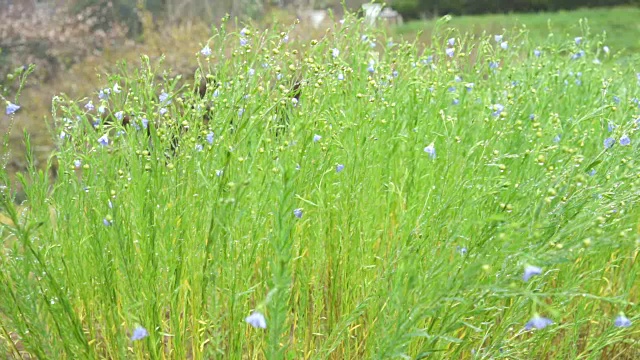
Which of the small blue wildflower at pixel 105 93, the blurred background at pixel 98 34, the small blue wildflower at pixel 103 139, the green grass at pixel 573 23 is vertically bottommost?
the green grass at pixel 573 23

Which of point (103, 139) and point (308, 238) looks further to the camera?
point (308, 238)

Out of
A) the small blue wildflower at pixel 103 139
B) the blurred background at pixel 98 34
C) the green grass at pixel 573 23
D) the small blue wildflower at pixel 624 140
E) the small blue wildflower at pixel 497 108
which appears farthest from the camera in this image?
the green grass at pixel 573 23

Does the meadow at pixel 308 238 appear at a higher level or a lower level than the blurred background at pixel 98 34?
higher

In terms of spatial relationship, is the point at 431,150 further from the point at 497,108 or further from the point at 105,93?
the point at 105,93

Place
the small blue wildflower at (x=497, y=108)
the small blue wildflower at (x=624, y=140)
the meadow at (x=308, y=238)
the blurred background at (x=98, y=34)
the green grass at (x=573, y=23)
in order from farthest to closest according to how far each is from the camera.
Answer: the green grass at (x=573, y=23) < the blurred background at (x=98, y=34) < the small blue wildflower at (x=497, y=108) < the small blue wildflower at (x=624, y=140) < the meadow at (x=308, y=238)

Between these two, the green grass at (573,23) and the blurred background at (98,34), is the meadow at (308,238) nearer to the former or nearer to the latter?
the blurred background at (98,34)

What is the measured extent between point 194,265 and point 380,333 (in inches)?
23.2

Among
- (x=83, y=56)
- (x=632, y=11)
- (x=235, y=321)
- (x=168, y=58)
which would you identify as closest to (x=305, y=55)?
(x=235, y=321)

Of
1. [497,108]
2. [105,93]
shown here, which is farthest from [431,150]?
[105,93]

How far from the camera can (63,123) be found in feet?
7.67

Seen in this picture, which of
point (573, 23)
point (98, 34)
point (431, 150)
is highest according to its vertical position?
point (431, 150)

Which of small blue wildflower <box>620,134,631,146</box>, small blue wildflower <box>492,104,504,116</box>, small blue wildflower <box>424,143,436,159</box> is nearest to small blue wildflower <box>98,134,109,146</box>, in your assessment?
small blue wildflower <box>424,143,436,159</box>

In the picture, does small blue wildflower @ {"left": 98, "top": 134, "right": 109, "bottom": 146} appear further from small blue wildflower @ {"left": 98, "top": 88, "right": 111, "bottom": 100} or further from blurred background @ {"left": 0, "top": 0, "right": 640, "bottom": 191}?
blurred background @ {"left": 0, "top": 0, "right": 640, "bottom": 191}

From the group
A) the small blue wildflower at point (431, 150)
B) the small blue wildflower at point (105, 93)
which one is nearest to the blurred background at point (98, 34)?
the small blue wildflower at point (105, 93)
